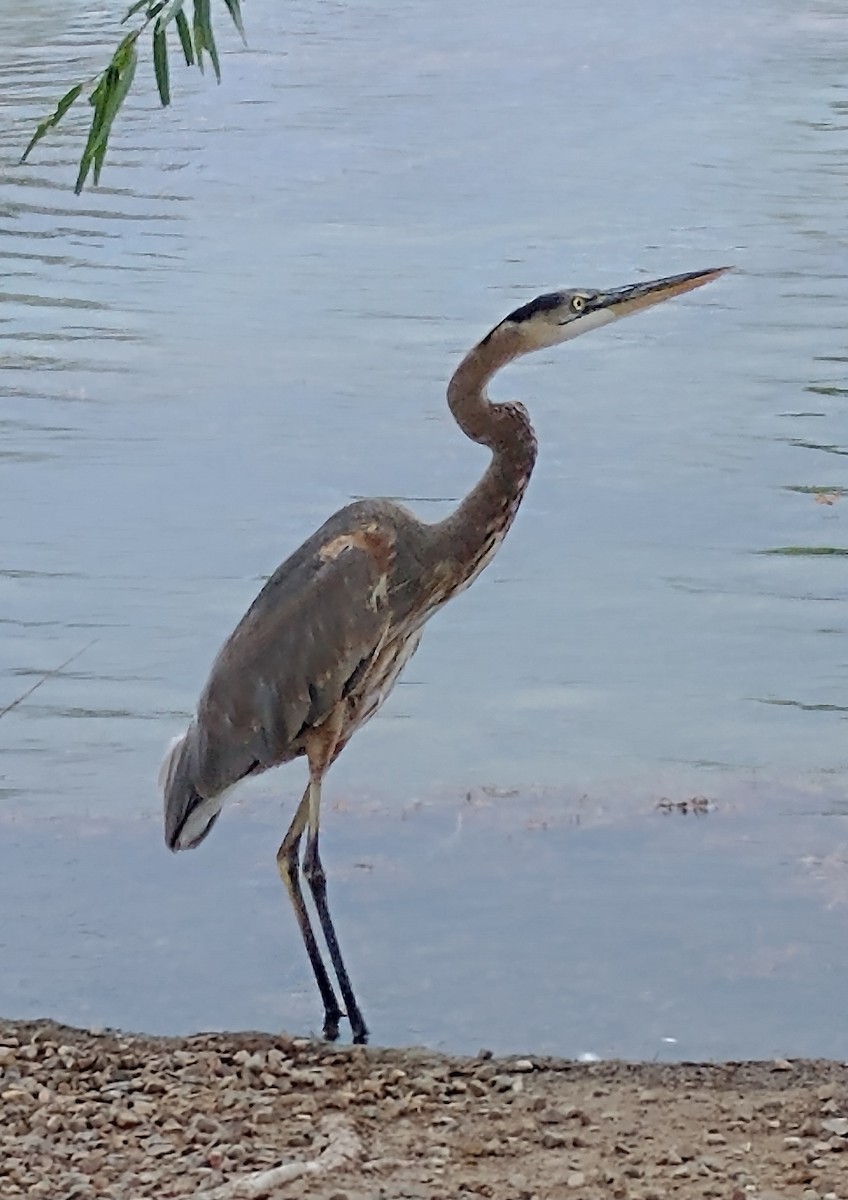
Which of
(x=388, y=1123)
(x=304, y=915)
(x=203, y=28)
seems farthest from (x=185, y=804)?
(x=203, y=28)

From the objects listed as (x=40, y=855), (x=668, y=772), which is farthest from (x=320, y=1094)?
(x=668, y=772)

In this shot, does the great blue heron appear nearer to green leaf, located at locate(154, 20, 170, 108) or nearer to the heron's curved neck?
the heron's curved neck

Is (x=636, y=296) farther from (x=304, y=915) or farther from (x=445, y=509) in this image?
(x=445, y=509)

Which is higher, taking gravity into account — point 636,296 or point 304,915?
point 636,296

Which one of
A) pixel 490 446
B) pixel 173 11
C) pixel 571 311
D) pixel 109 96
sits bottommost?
pixel 490 446

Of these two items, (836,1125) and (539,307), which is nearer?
(836,1125)

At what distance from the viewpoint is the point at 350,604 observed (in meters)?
4.29

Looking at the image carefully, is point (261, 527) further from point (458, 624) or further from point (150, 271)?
point (150, 271)

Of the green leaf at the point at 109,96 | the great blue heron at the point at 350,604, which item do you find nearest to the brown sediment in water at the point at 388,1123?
the great blue heron at the point at 350,604

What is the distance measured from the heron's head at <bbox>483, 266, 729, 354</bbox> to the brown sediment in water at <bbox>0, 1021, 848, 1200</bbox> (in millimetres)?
1410

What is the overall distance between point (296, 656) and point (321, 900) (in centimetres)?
52

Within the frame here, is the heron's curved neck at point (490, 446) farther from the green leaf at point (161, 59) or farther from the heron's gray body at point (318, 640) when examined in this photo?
the green leaf at point (161, 59)

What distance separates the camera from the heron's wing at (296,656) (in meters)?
4.29

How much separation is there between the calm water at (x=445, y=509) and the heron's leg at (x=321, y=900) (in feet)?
0.33
